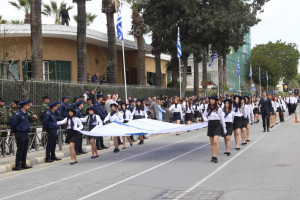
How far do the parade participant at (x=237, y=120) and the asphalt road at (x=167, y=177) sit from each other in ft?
1.54

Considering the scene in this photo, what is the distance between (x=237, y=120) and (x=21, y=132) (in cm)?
745

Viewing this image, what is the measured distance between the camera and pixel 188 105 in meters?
25.5

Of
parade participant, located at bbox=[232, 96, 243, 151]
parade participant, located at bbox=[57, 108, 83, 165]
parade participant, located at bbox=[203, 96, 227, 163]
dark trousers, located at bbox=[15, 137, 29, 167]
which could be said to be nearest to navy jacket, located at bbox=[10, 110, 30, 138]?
dark trousers, located at bbox=[15, 137, 29, 167]

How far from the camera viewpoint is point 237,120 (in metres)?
15.6

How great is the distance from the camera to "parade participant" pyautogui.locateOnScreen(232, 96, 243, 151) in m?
15.5

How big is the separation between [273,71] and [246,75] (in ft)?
19.7

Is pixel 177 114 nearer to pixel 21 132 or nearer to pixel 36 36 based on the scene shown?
pixel 36 36

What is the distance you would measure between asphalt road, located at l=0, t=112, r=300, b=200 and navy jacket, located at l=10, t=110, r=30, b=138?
3.88 feet

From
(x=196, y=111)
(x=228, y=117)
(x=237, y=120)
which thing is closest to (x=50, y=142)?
(x=228, y=117)

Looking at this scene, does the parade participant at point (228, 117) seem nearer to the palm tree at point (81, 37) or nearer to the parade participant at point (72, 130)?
the parade participant at point (72, 130)

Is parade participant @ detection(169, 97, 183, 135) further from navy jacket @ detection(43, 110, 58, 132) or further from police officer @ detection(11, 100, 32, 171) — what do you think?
police officer @ detection(11, 100, 32, 171)

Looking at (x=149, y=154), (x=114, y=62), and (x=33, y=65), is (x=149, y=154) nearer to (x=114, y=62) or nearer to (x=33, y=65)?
(x=33, y=65)

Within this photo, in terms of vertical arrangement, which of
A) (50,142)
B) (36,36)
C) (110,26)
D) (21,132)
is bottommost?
(50,142)

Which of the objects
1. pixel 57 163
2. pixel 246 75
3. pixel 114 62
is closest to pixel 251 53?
pixel 246 75
